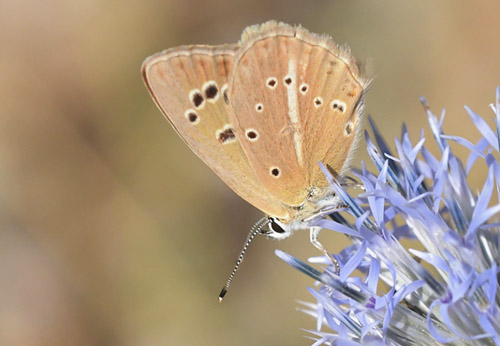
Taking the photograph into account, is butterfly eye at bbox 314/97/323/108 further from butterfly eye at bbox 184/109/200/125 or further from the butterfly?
butterfly eye at bbox 184/109/200/125

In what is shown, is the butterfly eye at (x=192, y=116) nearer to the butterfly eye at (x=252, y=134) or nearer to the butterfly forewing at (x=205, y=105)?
the butterfly forewing at (x=205, y=105)

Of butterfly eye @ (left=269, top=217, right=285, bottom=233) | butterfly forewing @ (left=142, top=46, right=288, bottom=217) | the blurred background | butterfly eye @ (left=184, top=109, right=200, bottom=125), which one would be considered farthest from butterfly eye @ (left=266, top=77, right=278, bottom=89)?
the blurred background

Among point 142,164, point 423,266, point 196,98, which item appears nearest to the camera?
point 423,266

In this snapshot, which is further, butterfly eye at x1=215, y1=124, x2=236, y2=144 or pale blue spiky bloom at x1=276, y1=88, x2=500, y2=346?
butterfly eye at x1=215, y1=124, x2=236, y2=144

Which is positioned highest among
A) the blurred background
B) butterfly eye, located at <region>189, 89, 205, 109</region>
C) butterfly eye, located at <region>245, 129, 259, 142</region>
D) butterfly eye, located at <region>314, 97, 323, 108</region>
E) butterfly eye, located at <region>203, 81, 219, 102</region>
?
butterfly eye, located at <region>314, 97, 323, 108</region>

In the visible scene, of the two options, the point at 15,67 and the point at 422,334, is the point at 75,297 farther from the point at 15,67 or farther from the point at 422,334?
the point at 422,334

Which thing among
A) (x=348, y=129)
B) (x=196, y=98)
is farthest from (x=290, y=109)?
(x=196, y=98)

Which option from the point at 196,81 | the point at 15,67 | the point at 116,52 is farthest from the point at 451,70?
the point at 15,67

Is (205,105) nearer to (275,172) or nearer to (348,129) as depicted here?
(275,172)
